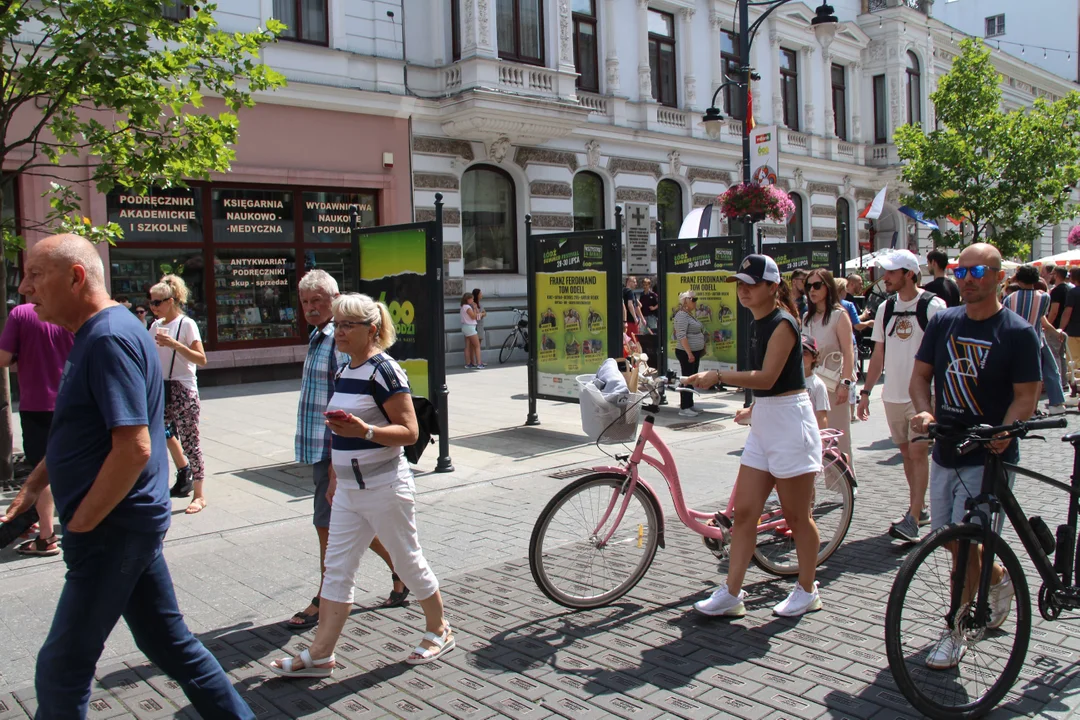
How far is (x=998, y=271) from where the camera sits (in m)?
4.03

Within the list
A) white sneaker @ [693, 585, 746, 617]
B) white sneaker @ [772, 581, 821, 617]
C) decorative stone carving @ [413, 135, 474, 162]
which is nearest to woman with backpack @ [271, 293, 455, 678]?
white sneaker @ [693, 585, 746, 617]

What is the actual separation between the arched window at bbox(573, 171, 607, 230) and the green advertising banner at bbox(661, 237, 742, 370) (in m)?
8.74

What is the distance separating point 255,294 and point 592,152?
29.6 feet

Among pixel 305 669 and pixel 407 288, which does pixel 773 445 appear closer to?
pixel 305 669

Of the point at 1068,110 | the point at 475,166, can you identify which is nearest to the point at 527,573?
the point at 475,166

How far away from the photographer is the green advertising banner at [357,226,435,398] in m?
8.62

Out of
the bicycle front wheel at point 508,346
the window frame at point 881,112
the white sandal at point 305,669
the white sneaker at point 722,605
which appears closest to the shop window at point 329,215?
the bicycle front wheel at point 508,346

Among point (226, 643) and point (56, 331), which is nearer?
point (226, 643)

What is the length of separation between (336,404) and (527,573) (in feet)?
6.71

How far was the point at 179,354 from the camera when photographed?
23.7ft

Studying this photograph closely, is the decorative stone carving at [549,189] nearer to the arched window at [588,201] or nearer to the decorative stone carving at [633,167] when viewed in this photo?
the arched window at [588,201]

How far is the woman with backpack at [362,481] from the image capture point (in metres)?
4.02

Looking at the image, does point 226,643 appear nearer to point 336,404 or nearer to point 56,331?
point 336,404

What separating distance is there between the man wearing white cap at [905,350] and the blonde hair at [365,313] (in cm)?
355
